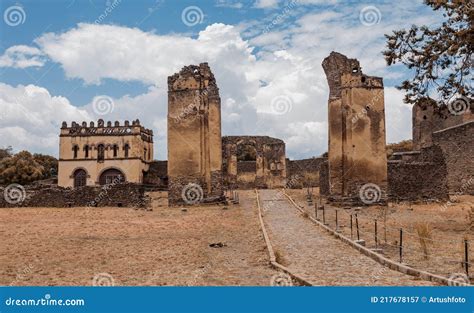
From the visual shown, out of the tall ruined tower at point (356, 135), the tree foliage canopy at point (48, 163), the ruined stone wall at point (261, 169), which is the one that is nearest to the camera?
the tall ruined tower at point (356, 135)

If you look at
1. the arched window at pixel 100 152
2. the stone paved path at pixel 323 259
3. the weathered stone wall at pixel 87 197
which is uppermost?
the arched window at pixel 100 152

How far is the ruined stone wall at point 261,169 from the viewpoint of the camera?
41.9 m

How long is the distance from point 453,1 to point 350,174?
10.7 metres

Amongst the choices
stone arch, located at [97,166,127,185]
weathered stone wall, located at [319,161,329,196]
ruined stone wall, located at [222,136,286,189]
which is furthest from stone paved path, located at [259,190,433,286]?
stone arch, located at [97,166,127,185]

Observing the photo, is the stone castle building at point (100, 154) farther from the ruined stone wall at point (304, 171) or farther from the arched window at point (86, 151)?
the ruined stone wall at point (304, 171)

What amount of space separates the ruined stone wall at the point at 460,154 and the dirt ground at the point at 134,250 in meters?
16.6

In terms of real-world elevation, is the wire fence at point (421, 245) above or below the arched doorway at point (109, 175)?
below

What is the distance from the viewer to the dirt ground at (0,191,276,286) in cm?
841

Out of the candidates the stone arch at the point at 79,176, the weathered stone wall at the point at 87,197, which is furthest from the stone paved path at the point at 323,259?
the stone arch at the point at 79,176

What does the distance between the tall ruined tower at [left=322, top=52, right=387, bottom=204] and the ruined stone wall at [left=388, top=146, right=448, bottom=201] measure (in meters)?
1.23

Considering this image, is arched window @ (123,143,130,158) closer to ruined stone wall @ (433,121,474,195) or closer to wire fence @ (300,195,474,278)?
ruined stone wall @ (433,121,474,195)

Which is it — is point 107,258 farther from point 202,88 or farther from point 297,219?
point 202,88

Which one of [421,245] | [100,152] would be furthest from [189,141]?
[100,152]

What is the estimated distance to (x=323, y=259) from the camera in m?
9.84
